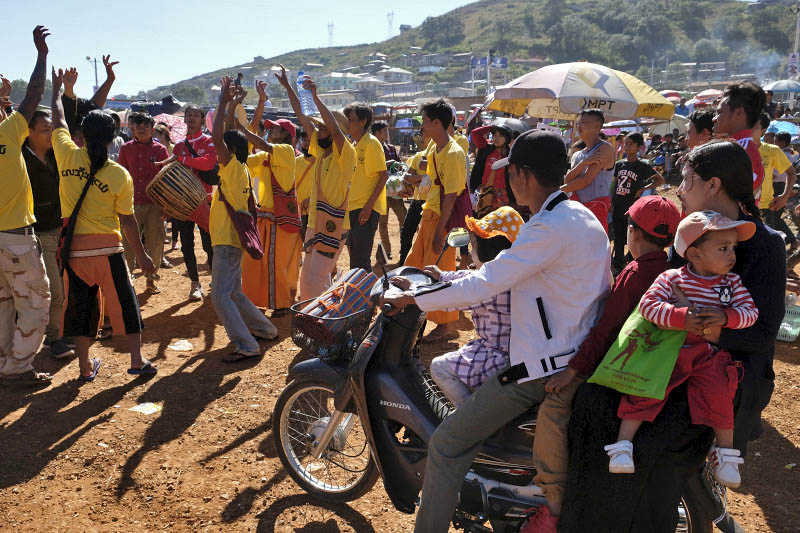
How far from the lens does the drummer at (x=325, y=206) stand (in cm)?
596

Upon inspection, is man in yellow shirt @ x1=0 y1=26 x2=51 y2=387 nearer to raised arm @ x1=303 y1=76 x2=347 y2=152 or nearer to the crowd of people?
the crowd of people

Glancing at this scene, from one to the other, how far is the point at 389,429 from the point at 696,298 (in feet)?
5.12

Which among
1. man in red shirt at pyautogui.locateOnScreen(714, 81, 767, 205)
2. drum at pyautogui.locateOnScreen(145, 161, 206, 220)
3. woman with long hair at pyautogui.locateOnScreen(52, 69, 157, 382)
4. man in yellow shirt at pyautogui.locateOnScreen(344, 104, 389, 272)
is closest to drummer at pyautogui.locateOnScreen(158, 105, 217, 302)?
drum at pyautogui.locateOnScreen(145, 161, 206, 220)

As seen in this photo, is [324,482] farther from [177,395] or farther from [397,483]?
[177,395]

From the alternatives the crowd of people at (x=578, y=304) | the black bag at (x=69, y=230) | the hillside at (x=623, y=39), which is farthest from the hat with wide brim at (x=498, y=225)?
the hillside at (x=623, y=39)

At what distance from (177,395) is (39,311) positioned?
1282 millimetres

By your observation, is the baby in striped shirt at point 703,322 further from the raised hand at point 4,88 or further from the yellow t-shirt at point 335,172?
the raised hand at point 4,88

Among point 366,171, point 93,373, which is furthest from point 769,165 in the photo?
point 93,373

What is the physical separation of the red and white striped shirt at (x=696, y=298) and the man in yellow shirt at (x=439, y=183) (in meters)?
3.48

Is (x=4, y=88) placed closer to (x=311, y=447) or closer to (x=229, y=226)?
(x=229, y=226)

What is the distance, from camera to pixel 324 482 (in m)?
3.62

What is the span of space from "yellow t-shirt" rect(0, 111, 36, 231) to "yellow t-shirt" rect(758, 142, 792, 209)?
7.27 metres

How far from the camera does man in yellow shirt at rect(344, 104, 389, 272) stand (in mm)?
5949

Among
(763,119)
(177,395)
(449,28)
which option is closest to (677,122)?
(763,119)
